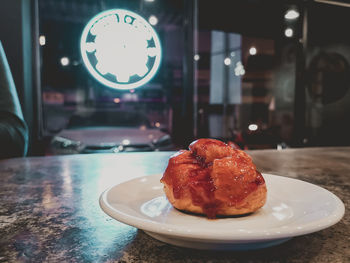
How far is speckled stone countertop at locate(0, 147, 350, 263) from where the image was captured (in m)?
0.45

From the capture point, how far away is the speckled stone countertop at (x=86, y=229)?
45cm

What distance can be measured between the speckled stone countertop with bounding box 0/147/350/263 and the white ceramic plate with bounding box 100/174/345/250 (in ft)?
0.09

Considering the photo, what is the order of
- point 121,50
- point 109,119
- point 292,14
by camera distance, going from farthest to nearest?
point 109,119, point 292,14, point 121,50

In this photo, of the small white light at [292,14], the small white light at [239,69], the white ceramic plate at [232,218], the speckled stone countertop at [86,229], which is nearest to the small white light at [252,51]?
the small white light at [239,69]

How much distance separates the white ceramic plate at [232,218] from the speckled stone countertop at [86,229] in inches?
1.1

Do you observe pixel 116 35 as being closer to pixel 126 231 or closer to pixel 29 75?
pixel 29 75

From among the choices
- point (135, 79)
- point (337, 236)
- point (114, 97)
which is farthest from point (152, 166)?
point (114, 97)

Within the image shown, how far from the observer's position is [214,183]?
1.75 feet

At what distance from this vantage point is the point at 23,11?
10.4 feet

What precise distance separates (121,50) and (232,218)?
10.2ft

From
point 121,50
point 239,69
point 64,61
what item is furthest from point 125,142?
point 239,69

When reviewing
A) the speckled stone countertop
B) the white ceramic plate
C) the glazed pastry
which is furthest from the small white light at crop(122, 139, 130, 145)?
the glazed pastry

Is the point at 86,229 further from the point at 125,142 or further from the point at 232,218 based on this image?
the point at 125,142

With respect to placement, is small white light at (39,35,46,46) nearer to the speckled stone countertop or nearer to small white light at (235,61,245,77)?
the speckled stone countertop
